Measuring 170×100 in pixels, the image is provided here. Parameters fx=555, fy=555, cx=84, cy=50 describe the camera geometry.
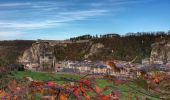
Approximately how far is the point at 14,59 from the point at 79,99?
39.9 meters

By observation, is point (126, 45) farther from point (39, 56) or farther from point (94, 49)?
point (39, 56)

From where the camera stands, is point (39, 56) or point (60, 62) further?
point (39, 56)

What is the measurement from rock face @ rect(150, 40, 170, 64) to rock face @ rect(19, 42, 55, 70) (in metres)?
9.29

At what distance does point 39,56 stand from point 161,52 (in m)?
12.3

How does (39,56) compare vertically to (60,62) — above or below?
above

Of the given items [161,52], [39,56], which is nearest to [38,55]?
[39,56]

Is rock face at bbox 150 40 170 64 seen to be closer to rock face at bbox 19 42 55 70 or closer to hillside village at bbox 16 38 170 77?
hillside village at bbox 16 38 170 77

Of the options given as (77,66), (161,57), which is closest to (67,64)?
(77,66)

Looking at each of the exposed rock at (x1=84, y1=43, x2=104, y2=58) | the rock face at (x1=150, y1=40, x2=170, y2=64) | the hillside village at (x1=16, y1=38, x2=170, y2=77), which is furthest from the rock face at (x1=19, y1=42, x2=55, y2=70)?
the rock face at (x1=150, y1=40, x2=170, y2=64)

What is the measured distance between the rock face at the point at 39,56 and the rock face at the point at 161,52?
929cm

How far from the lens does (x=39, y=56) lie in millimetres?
47562

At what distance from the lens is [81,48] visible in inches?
1790

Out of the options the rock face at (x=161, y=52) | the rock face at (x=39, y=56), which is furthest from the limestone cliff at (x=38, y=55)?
the rock face at (x=161, y=52)

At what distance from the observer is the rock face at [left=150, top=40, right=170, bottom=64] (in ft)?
122
